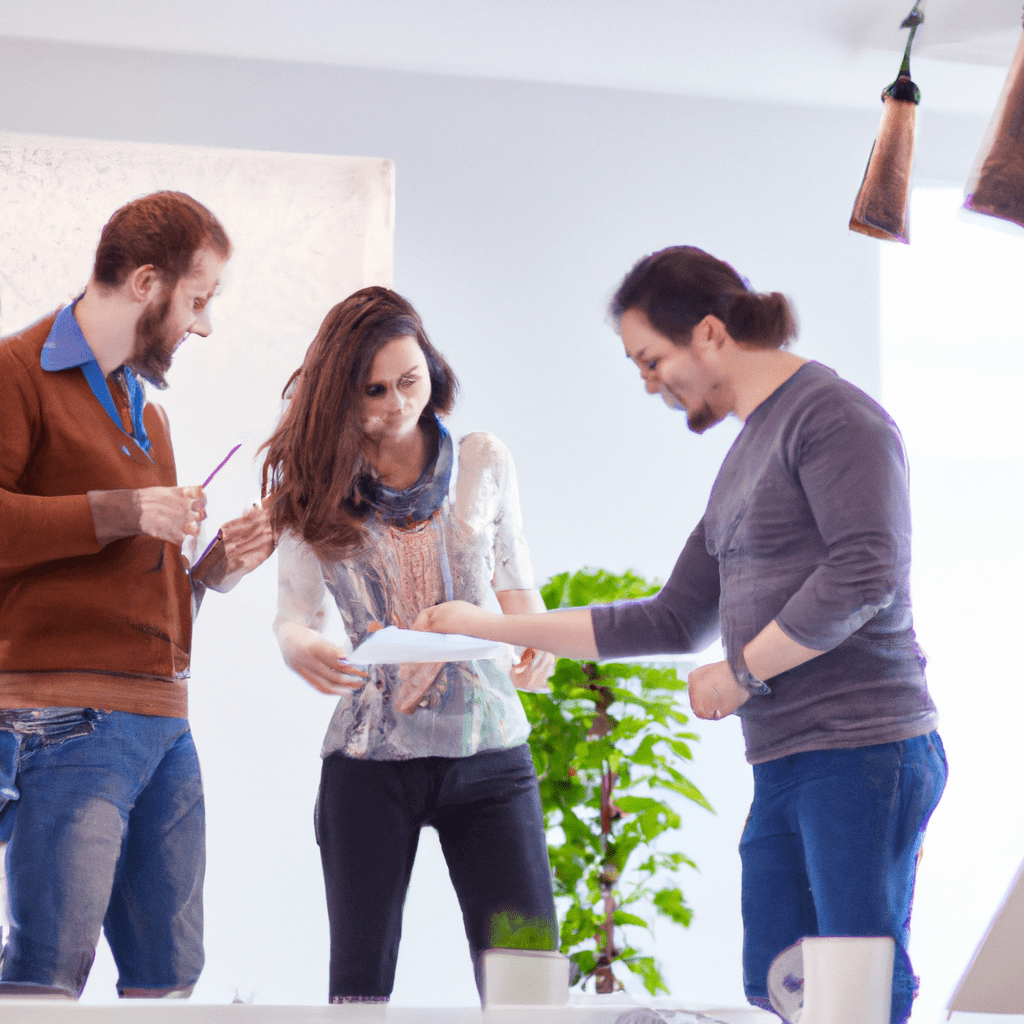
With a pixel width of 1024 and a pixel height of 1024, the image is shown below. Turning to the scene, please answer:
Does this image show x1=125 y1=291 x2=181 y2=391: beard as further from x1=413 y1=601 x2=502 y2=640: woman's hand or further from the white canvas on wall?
x1=413 y1=601 x2=502 y2=640: woman's hand

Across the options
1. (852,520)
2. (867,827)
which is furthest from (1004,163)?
(867,827)

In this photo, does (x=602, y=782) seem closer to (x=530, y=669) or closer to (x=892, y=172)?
(x=530, y=669)

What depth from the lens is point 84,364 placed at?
183 centimetres

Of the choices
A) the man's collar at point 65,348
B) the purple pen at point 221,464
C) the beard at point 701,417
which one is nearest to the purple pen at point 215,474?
the purple pen at point 221,464

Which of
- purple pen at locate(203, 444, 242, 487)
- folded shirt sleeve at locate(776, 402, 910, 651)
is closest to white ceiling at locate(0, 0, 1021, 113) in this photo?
purple pen at locate(203, 444, 242, 487)

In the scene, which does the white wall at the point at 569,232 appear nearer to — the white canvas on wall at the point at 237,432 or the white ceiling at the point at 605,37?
the white ceiling at the point at 605,37

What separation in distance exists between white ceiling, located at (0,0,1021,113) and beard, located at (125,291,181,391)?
688 mm

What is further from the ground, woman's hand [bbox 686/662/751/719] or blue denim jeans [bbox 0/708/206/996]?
woman's hand [bbox 686/662/751/719]

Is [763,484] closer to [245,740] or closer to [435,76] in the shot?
[245,740]

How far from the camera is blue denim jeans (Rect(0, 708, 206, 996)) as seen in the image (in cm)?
167

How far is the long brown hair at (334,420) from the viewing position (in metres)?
1.88

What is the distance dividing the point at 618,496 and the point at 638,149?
2.38 ft

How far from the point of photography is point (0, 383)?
5.88ft

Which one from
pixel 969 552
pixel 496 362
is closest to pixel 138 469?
pixel 496 362
